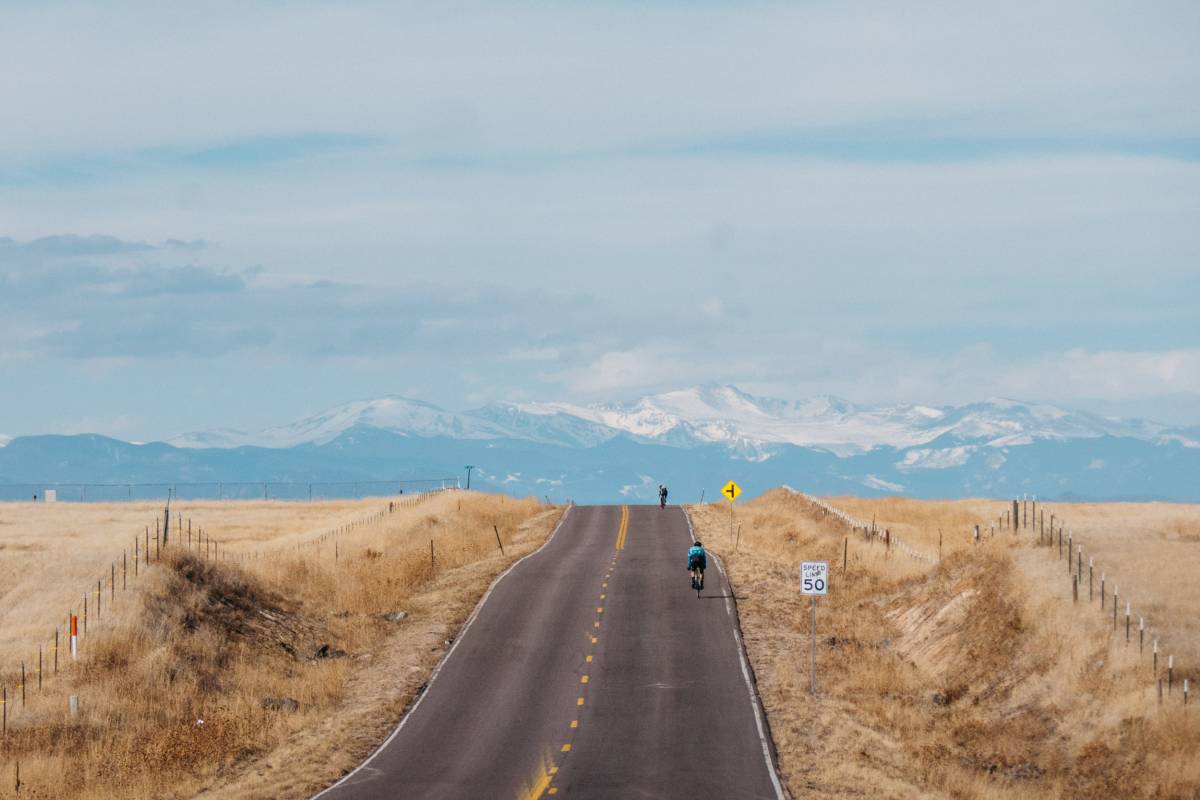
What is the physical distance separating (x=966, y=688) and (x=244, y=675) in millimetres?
21032

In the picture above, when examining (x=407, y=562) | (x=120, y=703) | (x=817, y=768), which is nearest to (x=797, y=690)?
(x=817, y=768)

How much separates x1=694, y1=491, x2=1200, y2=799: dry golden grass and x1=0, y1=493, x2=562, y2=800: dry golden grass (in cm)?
1108

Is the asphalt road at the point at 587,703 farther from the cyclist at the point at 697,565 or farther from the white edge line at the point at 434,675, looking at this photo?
the cyclist at the point at 697,565

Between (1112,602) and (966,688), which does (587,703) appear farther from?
(1112,602)

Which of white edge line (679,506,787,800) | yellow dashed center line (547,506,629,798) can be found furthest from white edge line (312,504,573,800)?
white edge line (679,506,787,800)

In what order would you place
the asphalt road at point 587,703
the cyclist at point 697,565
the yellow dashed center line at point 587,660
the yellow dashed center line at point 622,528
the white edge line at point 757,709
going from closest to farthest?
the yellow dashed center line at point 587,660 → the white edge line at point 757,709 → the asphalt road at point 587,703 → the cyclist at point 697,565 → the yellow dashed center line at point 622,528

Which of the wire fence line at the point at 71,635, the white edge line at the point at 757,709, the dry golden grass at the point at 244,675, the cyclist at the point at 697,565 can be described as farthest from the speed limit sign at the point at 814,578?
the wire fence line at the point at 71,635

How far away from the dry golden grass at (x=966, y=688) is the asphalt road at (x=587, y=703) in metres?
1.39

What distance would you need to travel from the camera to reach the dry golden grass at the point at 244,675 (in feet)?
108

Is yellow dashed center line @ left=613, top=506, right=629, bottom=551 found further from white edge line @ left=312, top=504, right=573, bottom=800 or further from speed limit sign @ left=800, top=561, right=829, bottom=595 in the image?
speed limit sign @ left=800, top=561, right=829, bottom=595

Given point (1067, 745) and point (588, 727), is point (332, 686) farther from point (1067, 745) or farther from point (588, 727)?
point (1067, 745)

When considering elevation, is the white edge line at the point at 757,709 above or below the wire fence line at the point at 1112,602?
below

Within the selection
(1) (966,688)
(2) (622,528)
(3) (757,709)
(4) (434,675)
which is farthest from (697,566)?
(2) (622,528)

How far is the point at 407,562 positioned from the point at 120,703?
25636mm
